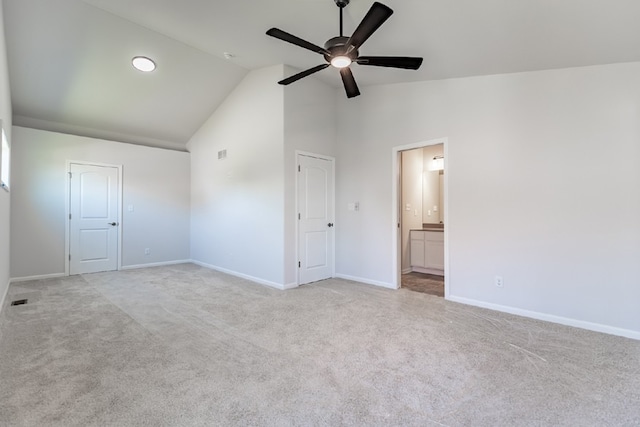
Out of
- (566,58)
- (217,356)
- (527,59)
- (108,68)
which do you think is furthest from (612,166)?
(108,68)

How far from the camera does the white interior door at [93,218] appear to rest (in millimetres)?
5324

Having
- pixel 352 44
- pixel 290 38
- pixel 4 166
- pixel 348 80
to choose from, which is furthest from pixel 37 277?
pixel 352 44

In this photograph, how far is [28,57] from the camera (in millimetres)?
3920

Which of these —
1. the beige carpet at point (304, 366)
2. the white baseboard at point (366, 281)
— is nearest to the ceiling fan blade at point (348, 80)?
the beige carpet at point (304, 366)

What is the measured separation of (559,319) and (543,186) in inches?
53.1

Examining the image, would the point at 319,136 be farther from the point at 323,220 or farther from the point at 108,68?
the point at 108,68

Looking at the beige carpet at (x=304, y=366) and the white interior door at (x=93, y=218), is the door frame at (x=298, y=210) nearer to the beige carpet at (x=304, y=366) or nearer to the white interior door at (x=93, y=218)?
the beige carpet at (x=304, y=366)

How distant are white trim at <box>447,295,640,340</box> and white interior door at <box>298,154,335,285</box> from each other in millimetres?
2075

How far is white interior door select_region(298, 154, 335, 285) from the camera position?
4613 mm

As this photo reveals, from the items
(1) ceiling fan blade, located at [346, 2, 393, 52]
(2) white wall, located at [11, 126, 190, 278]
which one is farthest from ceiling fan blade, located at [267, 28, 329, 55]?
(2) white wall, located at [11, 126, 190, 278]

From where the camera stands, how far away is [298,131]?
454cm

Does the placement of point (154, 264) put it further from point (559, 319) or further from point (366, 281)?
point (559, 319)

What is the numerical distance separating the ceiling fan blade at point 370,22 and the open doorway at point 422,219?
278 cm

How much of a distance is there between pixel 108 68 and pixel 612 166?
6163 millimetres
